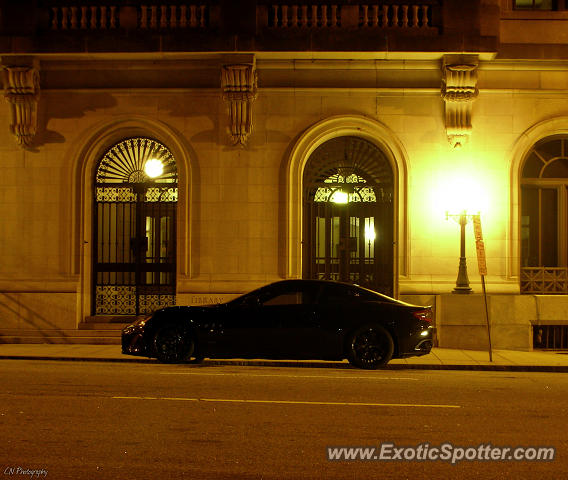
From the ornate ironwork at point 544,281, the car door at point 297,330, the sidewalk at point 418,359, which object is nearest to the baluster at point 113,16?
the sidewalk at point 418,359

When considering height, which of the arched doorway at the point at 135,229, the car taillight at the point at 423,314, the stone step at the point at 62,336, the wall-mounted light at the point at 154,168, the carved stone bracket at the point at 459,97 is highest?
the carved stone bracket at the point at 459,97

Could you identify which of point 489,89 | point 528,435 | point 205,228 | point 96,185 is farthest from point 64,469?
point 489,89

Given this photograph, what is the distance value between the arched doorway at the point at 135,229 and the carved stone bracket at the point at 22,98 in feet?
5.89

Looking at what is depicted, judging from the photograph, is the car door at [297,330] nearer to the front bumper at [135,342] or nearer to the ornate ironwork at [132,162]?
the front bumper at [135,342]

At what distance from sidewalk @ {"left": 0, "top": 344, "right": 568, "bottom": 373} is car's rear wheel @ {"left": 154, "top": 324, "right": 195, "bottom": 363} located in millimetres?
678

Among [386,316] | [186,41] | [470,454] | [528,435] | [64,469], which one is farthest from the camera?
[186,41]

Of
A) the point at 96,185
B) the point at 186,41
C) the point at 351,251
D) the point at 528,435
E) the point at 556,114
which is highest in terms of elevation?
the point at 186,41

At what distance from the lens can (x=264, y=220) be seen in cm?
1741

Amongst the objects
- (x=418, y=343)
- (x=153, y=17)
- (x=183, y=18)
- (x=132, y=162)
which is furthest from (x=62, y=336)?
(x=418, y=343)

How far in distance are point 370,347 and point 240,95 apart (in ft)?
23.0

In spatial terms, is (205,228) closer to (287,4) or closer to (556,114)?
(287,4)

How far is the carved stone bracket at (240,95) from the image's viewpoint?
17000 mm

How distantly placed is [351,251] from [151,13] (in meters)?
7.16

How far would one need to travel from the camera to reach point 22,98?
17.3 meters
